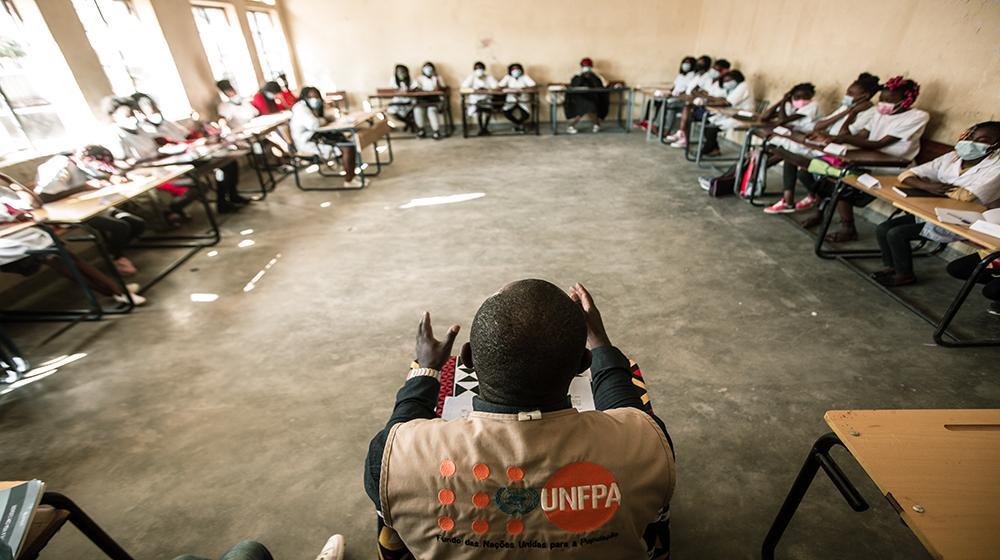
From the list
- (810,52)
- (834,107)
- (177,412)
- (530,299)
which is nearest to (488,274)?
(177,412)

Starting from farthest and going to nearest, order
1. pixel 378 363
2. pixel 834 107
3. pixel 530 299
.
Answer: pixel 834 107 < pixel 378 363 < pixel 530 299

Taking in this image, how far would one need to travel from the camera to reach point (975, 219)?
2.43 m

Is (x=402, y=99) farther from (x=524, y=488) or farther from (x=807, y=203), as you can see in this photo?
(x=524, y=488)

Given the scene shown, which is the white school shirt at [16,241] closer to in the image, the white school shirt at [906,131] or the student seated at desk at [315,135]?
the student seated at desk at [315,135]

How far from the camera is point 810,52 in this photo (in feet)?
17.1

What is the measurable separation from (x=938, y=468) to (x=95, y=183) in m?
5.08

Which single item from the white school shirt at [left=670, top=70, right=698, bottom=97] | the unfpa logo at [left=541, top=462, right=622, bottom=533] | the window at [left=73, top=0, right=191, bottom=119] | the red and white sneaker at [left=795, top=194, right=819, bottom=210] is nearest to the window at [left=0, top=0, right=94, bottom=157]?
the window at [left=73, top=0, right=191, bottom=119]

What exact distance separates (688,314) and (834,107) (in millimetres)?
3821

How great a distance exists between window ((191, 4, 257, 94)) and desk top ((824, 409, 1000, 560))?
7.79 meters

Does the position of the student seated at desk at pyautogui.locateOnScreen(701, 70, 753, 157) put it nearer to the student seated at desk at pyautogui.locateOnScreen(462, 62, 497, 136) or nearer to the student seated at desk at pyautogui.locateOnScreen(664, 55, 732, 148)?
the student seated at desk at pyautogui.locateOnScreen(664, 55, 732, 148)

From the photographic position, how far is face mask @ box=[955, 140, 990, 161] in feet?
9.04

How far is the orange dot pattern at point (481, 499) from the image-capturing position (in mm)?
799

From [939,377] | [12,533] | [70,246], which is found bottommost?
[939,377]

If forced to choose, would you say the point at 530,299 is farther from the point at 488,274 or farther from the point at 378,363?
the point at 488,274
